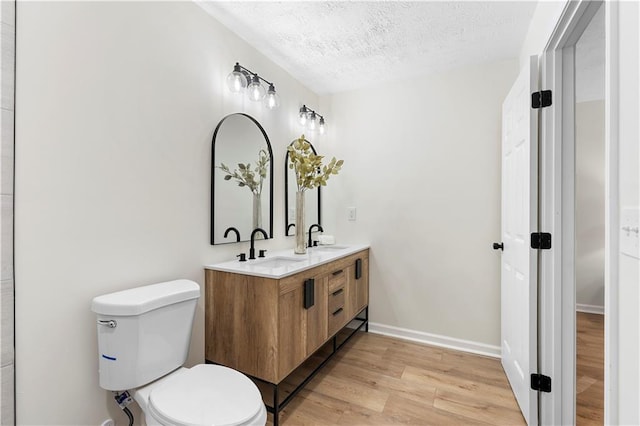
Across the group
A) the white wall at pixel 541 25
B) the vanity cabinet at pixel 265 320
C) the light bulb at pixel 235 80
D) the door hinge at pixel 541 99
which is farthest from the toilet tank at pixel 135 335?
the white wall at pixel 541 25

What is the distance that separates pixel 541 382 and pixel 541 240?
73 cm

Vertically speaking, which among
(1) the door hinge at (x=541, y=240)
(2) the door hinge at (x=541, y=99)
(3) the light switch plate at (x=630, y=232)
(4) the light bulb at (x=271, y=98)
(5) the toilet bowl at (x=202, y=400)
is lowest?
(5) the toilet bowl at (x=202, y=400)

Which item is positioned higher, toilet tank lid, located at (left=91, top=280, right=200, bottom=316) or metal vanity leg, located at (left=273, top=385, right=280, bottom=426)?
toilet tank lid, located at (left=91, top=280, right=200, bottom=316)

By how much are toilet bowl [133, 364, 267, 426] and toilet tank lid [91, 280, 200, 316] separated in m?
0.32

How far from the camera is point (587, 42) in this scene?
2.16 meters

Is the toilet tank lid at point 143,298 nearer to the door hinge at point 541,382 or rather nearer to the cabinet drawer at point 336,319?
the cabinet drawer at point 336,319

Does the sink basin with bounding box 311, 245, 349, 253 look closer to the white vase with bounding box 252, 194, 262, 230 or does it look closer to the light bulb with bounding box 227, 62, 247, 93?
the white vase with bounding box 252, 194, 262, 230

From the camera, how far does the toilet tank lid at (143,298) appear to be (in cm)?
119

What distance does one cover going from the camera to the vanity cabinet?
1.59 meters

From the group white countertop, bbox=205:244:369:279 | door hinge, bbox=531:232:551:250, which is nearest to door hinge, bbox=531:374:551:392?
door hinge, bbox=531:232:551:250

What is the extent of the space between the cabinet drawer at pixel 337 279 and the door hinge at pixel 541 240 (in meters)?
1.20

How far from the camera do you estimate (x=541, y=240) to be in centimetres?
155

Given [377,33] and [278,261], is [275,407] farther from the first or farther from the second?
[377,33]

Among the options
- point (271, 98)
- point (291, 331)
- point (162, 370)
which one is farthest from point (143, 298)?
point (271, 98)
